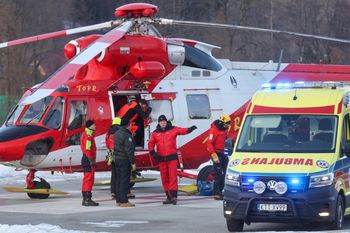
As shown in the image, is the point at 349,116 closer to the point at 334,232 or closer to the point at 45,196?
the point at 334,232

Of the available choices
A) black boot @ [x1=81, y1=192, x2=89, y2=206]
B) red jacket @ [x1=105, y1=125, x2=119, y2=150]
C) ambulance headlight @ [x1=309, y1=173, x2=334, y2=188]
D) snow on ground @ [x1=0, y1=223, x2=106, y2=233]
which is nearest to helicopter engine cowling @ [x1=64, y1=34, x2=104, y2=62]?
red jacket @ [x1=105, y1=125, x2=119, y2=150]

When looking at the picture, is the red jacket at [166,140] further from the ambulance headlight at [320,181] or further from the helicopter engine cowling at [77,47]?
the ambulance headlight at [320,181]

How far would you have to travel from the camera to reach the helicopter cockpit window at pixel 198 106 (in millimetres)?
19469

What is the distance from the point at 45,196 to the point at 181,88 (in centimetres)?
387

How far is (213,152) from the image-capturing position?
696 inches

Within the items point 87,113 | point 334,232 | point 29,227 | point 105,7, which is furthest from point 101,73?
point 105,7

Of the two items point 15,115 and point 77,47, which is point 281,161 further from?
point 15,115

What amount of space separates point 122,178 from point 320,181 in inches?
205

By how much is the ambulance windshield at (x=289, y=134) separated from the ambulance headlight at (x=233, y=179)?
0.66m

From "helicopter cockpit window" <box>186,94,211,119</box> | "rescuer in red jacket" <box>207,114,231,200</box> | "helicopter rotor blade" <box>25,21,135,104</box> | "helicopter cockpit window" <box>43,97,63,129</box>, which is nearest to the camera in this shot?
"helicopter rotor blade" <box>25,21,135,104</box>

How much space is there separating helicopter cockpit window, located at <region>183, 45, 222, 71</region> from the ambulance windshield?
19.3ft

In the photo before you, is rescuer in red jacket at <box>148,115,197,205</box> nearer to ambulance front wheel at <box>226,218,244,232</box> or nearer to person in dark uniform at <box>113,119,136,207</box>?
person in dark uniform at <box>113,119,136,207</box>

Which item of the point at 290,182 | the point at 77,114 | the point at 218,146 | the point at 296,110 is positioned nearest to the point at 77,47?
the point at 77,114

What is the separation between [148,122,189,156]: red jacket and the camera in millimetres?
16828
